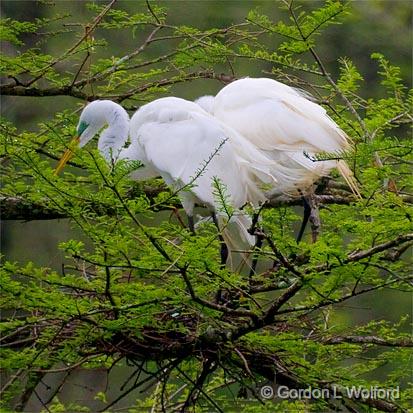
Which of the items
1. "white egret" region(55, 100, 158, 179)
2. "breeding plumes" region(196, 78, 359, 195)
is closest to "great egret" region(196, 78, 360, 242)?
"breeding plumes" region(196, 78, 359, 195)

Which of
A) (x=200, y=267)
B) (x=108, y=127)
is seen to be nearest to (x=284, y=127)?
(x=108, y=127)

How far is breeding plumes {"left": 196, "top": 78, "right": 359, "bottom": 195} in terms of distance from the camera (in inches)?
110

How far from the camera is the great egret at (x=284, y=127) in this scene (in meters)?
2.80

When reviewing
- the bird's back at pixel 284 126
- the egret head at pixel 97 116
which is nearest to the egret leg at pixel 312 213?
the bird's back at pixel 284 126

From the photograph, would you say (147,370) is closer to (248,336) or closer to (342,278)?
(248,336)

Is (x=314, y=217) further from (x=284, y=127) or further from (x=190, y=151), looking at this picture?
(x=190, y=151)

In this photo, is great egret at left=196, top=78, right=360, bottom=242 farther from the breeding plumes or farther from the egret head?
the egret head

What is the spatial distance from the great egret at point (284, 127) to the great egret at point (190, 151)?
5cm

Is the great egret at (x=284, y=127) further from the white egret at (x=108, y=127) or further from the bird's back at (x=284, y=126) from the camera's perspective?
the white egret at (x=108, y=127)

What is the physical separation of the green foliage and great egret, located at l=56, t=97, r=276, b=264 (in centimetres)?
10

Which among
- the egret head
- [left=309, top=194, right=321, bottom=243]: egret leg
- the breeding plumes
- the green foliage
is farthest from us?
the egret head

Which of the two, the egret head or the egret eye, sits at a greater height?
the egret head

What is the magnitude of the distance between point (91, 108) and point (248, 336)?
955 mm

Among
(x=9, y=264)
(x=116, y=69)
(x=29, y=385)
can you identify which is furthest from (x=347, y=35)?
(x=9, y=264)
